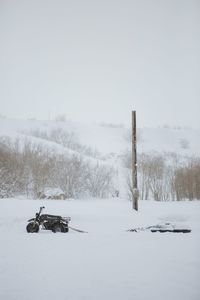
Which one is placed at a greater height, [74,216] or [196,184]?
[196,184]

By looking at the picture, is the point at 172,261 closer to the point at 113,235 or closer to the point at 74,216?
the point at 113,235

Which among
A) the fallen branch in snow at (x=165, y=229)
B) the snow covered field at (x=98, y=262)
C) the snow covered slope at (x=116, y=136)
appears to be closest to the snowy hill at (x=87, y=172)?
the snow covered slope at (x=116, y=136)

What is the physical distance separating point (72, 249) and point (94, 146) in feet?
196

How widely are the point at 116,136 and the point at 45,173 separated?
45261mm

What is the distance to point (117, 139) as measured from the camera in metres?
77.8

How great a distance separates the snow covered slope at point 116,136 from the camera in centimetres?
6869

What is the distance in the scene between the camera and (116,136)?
261 feet

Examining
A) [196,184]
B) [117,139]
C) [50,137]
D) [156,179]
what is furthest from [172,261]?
[117,139]

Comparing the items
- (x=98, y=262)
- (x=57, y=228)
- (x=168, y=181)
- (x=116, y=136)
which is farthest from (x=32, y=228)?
(x=116, y=136)

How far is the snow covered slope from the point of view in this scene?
68.7 m

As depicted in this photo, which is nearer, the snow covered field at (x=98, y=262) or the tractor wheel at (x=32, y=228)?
the snow covered field at (x=98, y=262)

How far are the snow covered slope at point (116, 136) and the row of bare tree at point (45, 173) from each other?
23.4m

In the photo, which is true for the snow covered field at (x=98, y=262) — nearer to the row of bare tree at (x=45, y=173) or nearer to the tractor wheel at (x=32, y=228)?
the tractor wheel at (x=32, y=228)

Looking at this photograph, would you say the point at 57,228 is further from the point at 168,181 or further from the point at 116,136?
the point at 116,136
